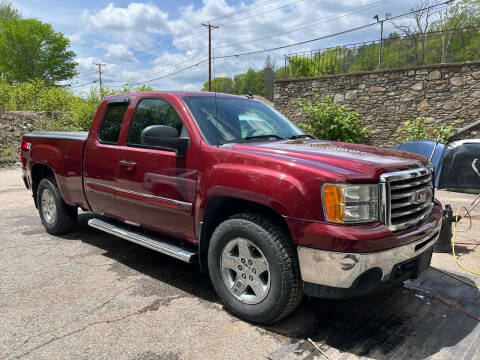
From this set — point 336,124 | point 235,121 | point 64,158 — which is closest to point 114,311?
point 235,121

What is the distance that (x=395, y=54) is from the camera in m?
14.3

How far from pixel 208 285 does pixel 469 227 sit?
429cm

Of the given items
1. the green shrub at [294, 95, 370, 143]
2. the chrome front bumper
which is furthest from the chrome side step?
the green shrub at [294, 95, 370, 143]

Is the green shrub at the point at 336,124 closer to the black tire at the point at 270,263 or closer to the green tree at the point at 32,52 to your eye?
the black tire at the point at 270,263

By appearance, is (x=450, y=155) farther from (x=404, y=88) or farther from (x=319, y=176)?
(x=404, y=88)

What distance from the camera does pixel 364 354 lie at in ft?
8.49

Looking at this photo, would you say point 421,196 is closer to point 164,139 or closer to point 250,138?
point 250,138

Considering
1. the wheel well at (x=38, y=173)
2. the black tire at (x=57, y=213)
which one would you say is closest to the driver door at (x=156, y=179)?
the black tire at (x=57, y=213)

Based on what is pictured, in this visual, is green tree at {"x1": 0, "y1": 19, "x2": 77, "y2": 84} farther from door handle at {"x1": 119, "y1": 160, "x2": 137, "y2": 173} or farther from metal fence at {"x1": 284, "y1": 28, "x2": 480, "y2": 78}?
door handle at {"x1": 119, "y1": 160, "x2": 137, "y2": 173}

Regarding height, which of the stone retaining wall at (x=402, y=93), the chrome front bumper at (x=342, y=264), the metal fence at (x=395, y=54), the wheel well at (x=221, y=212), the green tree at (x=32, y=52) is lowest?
the chrome front bumper at (x=342, y=264)

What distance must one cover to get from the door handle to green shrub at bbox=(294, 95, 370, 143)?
32.6 ft

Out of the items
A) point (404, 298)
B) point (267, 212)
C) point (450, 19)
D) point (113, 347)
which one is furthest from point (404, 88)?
point (450, 19)

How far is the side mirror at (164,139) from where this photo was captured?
3215mm

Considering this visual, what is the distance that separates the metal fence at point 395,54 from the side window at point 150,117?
11850 millimetres
